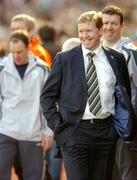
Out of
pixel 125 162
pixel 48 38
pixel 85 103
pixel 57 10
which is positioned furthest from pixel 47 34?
pixel 57 10

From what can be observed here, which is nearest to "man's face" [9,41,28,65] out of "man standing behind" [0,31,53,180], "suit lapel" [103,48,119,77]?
"man standing behind" [0,31,53,180]

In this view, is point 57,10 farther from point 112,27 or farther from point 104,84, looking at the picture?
point 104,84

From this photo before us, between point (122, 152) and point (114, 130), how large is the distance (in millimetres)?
1228

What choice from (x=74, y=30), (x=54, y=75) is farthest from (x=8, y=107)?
(x=74, y=30)

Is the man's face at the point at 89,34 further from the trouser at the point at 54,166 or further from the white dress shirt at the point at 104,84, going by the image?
the trouser at the point at 54,166

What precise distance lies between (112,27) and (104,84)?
1.28 metres

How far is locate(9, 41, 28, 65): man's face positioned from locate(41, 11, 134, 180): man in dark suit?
1.28m

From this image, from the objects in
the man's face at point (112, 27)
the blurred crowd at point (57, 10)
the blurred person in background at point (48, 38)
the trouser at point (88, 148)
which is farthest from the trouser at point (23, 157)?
the blurred crowd at point (57, 10)

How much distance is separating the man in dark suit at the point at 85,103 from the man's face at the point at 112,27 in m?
0.96

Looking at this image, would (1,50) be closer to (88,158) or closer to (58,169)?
(58,169)

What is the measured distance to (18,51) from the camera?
29.2ft

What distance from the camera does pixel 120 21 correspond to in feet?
28.8

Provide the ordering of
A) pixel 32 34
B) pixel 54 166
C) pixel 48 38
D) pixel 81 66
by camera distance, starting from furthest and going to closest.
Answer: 1. pixel 48 38
2. pixel 54 166
3. pixel 32 34
4. pixel 81 66

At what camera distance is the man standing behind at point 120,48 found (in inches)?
335
